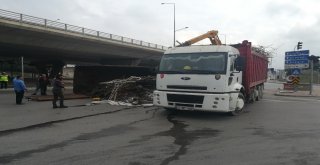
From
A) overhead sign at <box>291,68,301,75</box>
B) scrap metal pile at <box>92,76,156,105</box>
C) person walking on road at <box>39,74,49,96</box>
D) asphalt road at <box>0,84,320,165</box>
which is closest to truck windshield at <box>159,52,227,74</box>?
asphalt road at <box>0,84,320,165</box>

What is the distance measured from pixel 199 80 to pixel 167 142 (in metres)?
4.13

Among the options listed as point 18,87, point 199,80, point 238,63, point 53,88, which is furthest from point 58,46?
point 199,80

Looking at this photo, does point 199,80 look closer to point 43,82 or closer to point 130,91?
point 130,91

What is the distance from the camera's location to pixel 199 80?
12070 millimetres

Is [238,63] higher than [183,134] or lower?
higher

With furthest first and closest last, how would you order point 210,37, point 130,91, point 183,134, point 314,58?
1. point 314,58
2. point 210,37
3. point 130,91
4. point 183,134

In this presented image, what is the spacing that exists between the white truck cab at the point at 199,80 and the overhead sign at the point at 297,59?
22756mm

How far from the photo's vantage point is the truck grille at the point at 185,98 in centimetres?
1209

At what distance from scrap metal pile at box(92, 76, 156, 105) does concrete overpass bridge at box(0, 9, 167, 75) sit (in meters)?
17.2

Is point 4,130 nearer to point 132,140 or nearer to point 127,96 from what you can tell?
point 132,140

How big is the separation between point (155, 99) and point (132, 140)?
4560 mm

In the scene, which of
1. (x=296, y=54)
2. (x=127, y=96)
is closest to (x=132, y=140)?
(x=127, y=96)

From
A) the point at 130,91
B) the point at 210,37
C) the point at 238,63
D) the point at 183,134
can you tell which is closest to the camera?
the point at 183,134

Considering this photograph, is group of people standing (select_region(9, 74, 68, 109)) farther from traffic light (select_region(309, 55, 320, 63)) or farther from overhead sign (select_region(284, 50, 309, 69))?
overhead sign (select_region(284, 50, 309, 69))
